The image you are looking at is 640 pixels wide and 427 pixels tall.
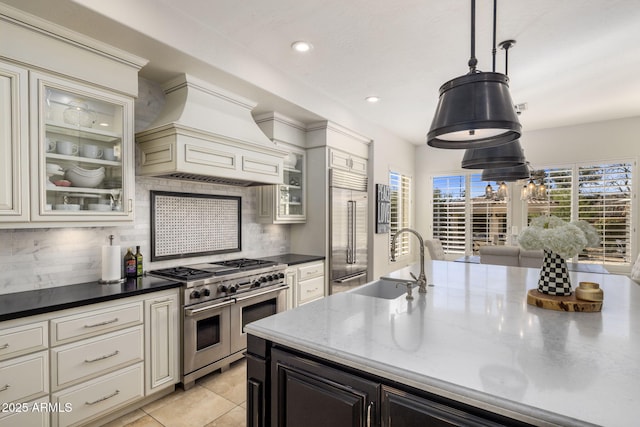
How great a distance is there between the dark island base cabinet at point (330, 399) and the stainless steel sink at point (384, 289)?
3.42ft

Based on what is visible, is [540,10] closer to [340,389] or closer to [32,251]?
[340,389]

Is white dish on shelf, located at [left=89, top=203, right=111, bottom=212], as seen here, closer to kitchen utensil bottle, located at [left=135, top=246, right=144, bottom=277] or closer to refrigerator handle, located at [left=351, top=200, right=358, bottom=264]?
kitchen utensil bottle, located at [left=135, top=246, right=144, bottom=277]

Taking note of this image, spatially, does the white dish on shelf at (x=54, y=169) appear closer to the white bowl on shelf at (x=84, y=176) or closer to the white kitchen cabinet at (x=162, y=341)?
the white bowl on shelf at (x=84, y=176)

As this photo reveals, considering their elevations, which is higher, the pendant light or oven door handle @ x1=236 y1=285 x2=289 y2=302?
the pendant light

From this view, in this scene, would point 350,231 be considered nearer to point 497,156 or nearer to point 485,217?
point 497,156

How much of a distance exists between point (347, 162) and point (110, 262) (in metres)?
3.07

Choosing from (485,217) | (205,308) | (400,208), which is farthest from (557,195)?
(205,308)

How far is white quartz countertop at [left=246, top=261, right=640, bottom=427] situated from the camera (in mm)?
910

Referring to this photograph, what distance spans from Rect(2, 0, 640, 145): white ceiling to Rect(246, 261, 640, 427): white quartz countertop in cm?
200

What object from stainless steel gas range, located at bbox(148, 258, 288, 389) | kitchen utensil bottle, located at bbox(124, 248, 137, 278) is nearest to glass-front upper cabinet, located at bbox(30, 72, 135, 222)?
kitchen utensil bottle, located at bbox(124, 248, 137, 278)

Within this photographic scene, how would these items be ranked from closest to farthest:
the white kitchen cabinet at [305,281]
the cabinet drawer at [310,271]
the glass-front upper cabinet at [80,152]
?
the glass-front upper cabinet at [80,152] < the white kitchen cabinet at [305,281] < the cabinet drawer at [310,271]

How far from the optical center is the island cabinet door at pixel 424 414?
961 millimetres

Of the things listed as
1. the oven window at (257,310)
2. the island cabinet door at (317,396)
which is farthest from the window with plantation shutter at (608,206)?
the island cabinet door at (317,396)

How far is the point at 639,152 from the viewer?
497 cm
